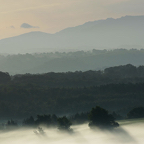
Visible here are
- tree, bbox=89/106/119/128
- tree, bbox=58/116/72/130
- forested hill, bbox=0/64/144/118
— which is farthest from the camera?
forested hill, bbox=0/64/144/118

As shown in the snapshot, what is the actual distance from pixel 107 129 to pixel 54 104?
84659 mm

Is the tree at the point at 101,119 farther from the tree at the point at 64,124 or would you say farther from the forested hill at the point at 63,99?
the forested hill at the point at 63,99

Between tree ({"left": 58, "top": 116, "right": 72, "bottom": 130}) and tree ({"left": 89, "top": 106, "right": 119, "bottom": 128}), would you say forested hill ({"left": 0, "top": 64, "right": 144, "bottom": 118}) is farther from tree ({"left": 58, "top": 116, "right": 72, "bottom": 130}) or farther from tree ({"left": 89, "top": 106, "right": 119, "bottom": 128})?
tree ({"left": 58, "top": 116, "right": 72, "bottom": 130})

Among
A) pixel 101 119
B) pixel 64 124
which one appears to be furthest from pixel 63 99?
pixel 101 119

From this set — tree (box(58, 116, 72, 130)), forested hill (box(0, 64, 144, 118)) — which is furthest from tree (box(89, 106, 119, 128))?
forested hill (box(0, 64, 144, 118))

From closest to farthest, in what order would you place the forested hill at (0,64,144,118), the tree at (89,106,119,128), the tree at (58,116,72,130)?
1. the tree at (89,106,119,128)
2. the tree at (58,116,72,130)
3. the forested hill at (0,64,144,118)

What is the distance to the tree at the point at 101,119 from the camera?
129ft

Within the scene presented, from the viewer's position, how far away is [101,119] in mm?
40906

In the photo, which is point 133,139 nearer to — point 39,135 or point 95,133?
point 95,133

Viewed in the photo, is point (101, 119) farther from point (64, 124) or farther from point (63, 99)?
point (63, 99)

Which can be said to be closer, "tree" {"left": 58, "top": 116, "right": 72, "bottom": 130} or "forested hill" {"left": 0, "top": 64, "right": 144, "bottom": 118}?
"tree" {"left": 58, "top": 116, "right": 72, "bottom": 130}

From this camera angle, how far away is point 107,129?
3644 centimetres

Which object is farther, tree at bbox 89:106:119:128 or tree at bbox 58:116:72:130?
tree at bbox 58:116:72:130

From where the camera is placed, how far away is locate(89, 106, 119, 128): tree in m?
39.3
